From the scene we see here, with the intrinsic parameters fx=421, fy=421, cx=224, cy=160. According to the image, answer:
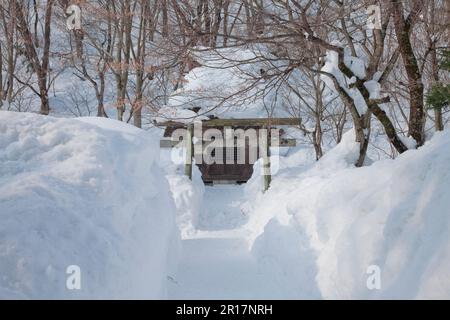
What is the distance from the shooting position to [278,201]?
962cm

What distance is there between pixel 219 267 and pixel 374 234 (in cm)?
317

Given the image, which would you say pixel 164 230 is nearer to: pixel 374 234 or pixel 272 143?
pixel 374 234

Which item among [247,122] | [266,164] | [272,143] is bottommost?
[266,164]

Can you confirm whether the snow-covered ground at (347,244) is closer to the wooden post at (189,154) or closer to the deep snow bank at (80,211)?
the deep snow bank at (80,211)

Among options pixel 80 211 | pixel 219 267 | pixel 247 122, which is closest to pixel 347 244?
pixel 219 267

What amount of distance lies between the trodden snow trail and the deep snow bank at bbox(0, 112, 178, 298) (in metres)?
0.48

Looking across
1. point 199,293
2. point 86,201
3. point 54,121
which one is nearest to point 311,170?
point 199,293

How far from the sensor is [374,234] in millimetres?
4145

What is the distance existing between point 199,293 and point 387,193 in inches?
103

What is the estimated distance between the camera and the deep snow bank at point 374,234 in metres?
3.30

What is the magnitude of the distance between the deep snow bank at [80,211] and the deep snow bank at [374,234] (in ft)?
6.28

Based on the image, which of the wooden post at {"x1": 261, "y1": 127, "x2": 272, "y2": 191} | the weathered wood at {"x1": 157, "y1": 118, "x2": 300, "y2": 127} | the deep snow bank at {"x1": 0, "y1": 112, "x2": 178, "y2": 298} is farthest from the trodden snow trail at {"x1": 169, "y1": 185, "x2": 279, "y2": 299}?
the weathered wood at {"x1": 157, "y1": 118, "x2": 300, "y2": 127}

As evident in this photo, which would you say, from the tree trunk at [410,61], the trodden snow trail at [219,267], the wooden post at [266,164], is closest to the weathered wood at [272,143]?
the wooden post at [266,164]
